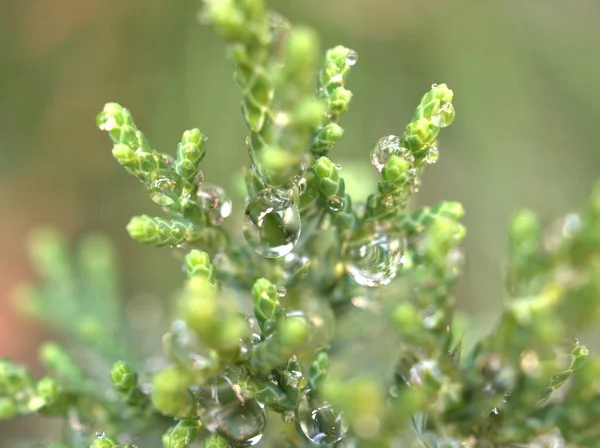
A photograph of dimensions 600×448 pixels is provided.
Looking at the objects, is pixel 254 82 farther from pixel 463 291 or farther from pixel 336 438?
pixel 463 291

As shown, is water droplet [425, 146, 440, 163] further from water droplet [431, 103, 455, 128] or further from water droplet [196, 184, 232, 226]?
water droplet [196, 184, 232, 226]

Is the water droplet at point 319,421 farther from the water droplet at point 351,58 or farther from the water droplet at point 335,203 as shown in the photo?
the water droplet at point 351,58

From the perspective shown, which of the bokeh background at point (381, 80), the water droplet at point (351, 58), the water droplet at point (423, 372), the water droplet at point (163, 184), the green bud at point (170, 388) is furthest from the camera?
the bokeh background at point (381, 80)

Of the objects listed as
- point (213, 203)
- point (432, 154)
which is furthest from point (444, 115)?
point (213, 203)

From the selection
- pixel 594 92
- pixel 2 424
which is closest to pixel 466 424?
pixel 594 92

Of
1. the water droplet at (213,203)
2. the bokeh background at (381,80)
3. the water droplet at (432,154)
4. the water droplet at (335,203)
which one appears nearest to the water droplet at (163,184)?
the water droplet at (213,203)

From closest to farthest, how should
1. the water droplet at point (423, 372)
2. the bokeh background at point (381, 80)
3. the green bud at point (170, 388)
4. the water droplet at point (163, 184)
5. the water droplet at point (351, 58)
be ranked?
the green bud at point (170, 388)
the water droplet at point (423, 372)
the water droplet at point (163, 184)
the water droplet at point (351, 58)
the bokeh background at point (381, 80)
